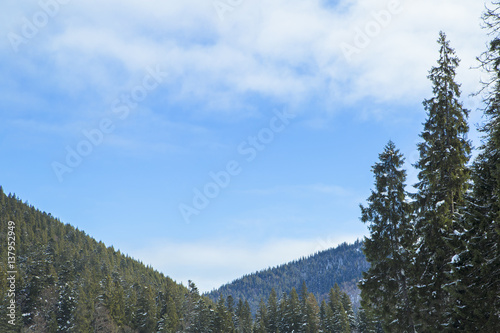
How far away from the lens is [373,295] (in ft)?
86.1

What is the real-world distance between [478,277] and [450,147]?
8093 millimetres

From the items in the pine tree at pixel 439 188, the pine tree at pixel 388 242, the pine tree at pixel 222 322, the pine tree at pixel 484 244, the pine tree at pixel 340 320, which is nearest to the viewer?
the pine tree at pixel 484 244

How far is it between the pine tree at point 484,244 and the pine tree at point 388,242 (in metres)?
9.01

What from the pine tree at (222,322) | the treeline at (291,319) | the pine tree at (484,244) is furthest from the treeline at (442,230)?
the pine tree at (222,322)

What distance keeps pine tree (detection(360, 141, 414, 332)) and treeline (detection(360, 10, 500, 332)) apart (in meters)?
0.06

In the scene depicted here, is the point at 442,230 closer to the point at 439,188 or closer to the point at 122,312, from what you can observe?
the point at 439,188

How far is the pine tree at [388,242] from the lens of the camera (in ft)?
82.5

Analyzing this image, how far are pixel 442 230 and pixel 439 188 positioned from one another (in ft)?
7.30

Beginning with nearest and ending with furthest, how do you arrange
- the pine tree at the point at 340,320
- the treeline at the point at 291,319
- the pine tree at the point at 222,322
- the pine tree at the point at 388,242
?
the pine tree at the point at 388,242
the pine tree at the point at 222,322
the treeline at the point at 291,319
the pine tree at the point at 340,320

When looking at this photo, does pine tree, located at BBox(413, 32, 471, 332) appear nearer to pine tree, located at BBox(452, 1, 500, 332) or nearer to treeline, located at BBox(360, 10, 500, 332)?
treeline, located at BBox(360, 10, 500, 332)

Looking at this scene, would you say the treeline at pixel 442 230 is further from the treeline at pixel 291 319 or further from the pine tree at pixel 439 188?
the treeline at pixel 291 319

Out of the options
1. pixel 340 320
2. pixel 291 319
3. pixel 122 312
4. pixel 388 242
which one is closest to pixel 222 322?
pixel 291 319

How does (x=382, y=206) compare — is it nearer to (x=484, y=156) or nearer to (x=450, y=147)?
→ (x=450, y=147)

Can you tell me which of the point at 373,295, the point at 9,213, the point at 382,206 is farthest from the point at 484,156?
the point at 9,213
